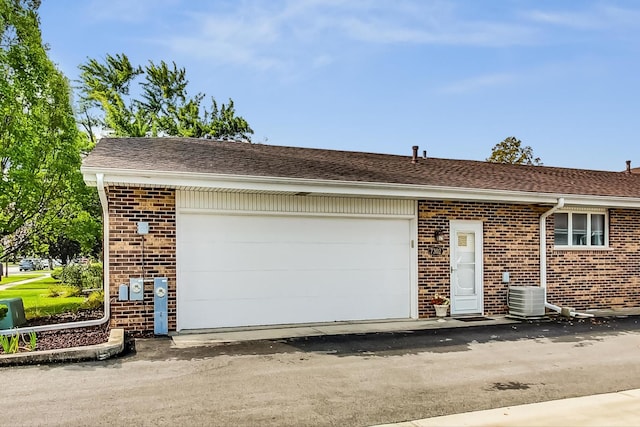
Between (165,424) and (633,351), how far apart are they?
698cm

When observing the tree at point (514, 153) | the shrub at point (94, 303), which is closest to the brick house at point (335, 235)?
the shrub at point (94, 303)

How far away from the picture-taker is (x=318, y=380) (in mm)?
5922

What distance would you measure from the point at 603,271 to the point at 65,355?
37.5ft

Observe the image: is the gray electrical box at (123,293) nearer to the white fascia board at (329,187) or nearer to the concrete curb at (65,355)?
the concrete curb at (65,355)

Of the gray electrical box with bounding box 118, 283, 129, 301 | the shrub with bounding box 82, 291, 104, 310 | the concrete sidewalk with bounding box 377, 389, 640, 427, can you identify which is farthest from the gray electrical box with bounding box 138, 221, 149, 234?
the concrete sidewalk with bounding box 377, 389, 640, 427

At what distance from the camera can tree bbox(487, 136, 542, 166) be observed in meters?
31.4

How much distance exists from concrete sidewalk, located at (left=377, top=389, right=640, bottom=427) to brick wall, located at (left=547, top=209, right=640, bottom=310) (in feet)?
21.6

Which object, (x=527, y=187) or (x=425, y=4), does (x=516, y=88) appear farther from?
(x=527, y=187)

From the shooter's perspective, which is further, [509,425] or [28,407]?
[28,407]

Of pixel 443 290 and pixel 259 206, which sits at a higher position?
pixel 259 206

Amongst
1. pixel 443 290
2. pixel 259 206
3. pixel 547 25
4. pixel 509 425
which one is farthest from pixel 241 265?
pixel 547 25

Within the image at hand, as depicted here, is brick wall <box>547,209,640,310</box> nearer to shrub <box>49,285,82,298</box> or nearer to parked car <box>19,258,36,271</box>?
shrub <box>49,285,82,298</box>

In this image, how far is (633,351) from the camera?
25.3 ft

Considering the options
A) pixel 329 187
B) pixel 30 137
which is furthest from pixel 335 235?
pixel 30 137
